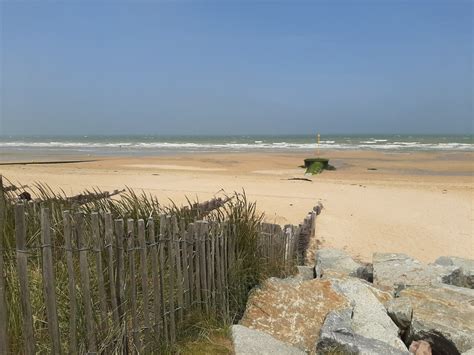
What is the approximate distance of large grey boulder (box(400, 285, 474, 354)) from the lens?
177 inches

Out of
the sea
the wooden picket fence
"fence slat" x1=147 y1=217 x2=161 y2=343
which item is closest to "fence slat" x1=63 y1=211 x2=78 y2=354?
the wooden picket fence

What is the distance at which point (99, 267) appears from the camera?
3.27 metres

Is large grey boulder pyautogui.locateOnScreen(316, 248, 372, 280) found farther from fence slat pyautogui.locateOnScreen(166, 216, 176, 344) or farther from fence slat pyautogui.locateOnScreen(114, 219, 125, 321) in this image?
fence slat pyautogui.locateOnScreen(114, 219, 125, 321)

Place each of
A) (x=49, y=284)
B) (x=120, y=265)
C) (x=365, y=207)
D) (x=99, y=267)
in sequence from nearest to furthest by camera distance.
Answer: (x=49, y=284) → (x=99, y=267) → (x=120, y=265) → (x=365, y=207)

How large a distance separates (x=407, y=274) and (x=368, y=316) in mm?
2008

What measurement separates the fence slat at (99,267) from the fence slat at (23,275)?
490mm

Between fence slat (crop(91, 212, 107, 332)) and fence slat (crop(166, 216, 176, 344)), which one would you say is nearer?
fence slat (crop(91, 212, 107, 332))

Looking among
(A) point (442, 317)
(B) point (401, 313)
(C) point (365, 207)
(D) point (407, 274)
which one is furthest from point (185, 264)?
(C) point (365, 207)

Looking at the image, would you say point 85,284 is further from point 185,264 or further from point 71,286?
point 185,264

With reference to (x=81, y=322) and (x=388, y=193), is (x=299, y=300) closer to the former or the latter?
(x=81, y=322)

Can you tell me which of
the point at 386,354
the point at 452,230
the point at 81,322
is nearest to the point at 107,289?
the point at 81,322

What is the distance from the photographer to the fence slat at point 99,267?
3.27 m

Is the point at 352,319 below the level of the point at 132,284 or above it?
below

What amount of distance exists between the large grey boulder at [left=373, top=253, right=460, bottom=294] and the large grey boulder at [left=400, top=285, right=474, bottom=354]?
0.71 metres
